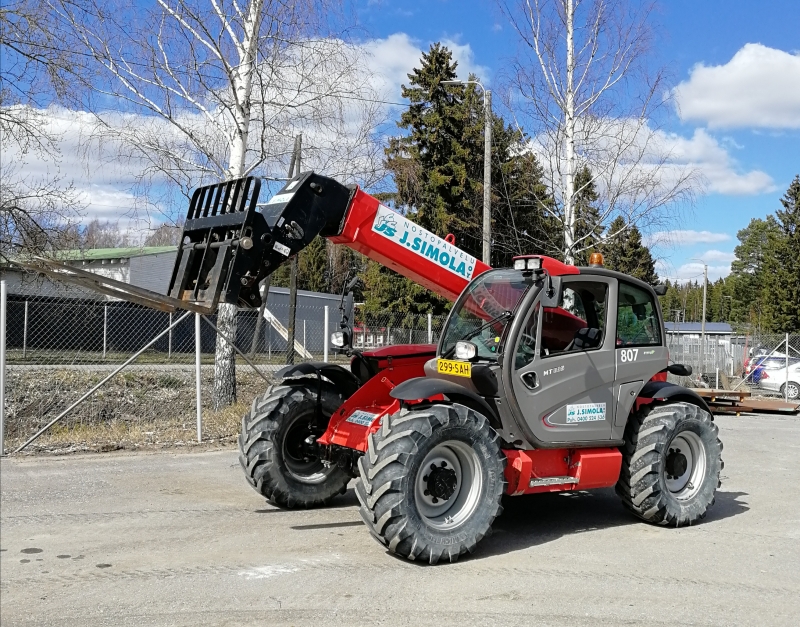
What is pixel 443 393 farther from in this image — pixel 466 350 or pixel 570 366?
pixel 570 366

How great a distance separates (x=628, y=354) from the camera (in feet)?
23.9

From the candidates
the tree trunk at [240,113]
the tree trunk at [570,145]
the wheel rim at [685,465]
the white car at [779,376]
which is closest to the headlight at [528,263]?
the wheel rim at [685,465]

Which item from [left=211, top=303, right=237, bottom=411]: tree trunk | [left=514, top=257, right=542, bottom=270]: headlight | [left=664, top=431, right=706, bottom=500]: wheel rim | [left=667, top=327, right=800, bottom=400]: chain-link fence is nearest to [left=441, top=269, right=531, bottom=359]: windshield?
[left=514, top=257, right=542, bottom=270]: headlight

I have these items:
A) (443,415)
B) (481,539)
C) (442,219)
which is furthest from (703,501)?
(442,219)

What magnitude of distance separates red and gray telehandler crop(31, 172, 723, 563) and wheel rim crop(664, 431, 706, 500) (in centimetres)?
1

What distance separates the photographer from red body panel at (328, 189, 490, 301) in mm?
6797

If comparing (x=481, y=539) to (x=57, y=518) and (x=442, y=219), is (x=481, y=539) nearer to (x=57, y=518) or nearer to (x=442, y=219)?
(x=57, y=518)

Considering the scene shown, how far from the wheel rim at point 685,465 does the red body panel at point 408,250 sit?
102 inches

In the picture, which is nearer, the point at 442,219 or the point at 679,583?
the point at 679,583

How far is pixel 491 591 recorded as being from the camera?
528 centimetres

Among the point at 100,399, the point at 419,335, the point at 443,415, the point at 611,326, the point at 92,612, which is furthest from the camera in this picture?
the point at 419,335

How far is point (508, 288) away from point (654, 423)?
190 cm

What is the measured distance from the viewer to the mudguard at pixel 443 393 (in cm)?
600

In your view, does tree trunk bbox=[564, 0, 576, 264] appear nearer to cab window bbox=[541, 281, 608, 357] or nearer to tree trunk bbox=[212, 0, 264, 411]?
tree trunk bbox=[212, 0, 264, 411]
